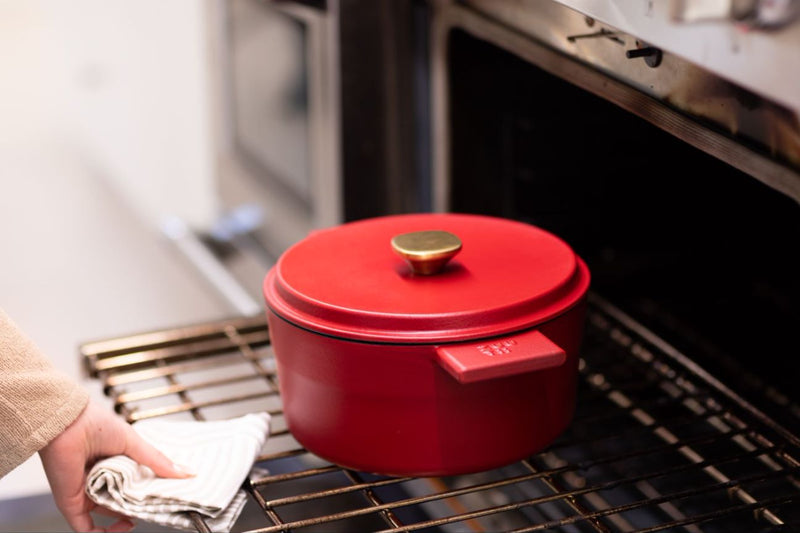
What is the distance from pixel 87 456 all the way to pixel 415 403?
23 cm

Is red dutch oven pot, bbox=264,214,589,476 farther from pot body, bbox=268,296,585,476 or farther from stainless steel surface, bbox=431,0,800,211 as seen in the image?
stainless steel surface, bbox=431,0,800,211

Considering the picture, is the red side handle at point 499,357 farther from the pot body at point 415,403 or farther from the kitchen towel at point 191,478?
the kitchen towel at point 191,478

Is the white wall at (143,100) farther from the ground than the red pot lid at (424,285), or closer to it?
closer to it

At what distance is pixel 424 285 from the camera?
28.7 inches

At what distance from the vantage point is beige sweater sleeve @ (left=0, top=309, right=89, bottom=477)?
2.29 ft

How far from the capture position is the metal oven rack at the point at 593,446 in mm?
761

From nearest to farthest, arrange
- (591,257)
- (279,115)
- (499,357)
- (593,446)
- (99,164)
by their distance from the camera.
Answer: (499,357)
(593,446)
(591,257)
(279,115)
(99,164)

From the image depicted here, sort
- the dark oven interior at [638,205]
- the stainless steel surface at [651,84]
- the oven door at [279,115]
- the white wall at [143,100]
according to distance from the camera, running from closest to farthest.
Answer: the stainless steel surface at [651,84], the dark oven interior at [638,205], the oven door at [279,115], the white wall at [143,100]

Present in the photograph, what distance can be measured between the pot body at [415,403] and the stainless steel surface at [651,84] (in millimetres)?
147

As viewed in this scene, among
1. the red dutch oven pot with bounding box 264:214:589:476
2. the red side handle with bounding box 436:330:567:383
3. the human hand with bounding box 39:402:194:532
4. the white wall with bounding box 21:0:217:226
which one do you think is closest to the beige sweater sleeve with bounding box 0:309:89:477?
the human hand with bounding box 39:402:194:532

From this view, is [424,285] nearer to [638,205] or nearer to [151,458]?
[151,458]

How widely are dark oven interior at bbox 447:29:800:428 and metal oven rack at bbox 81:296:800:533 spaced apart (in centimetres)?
11

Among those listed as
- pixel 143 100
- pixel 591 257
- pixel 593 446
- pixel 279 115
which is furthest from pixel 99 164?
pixel 593 446

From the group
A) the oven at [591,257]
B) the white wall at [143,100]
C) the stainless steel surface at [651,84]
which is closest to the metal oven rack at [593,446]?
the oven at [591,257]
